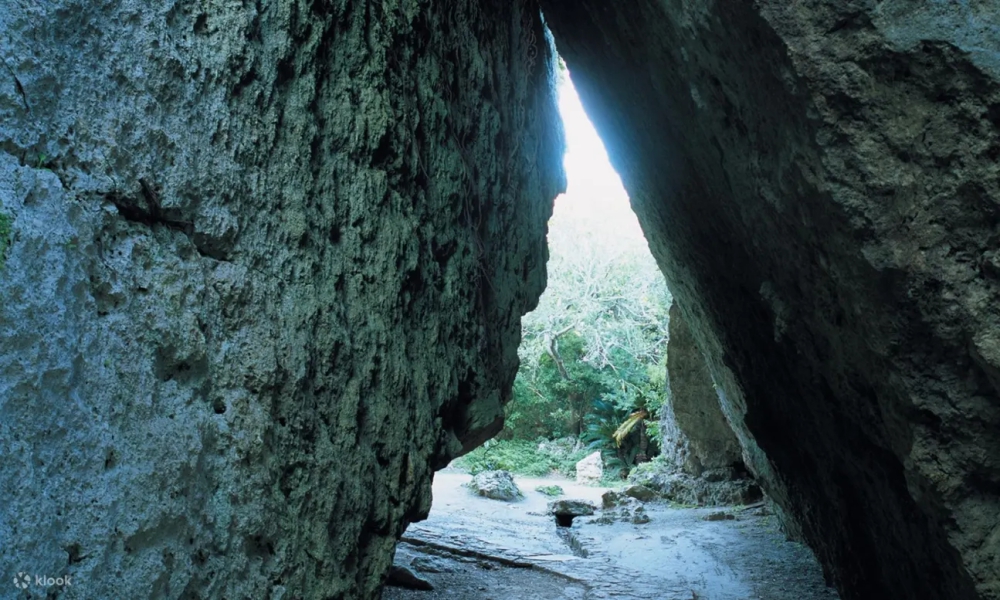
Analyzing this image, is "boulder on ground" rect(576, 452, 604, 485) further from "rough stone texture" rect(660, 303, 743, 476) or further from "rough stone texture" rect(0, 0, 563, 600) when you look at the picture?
"rough stone texture" rect(0, 0, 563, 600)

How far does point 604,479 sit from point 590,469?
53 cm

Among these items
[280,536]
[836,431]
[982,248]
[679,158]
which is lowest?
[280,536]

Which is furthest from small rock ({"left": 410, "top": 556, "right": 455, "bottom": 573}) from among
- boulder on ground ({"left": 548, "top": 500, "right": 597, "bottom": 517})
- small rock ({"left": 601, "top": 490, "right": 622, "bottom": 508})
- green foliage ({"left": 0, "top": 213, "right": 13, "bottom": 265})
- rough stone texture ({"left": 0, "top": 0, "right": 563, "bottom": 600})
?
small rock ({"left": 601, "top": 490, "right": 622, "bottom": 508})

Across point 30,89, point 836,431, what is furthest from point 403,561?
point 30,89

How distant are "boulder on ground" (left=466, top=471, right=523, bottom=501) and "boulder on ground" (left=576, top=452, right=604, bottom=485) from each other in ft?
19.5

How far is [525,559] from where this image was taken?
648 centimetres

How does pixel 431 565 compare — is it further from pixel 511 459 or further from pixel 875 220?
pixel 511 459

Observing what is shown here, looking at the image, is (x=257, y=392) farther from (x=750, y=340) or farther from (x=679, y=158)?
(x=750, y=340)

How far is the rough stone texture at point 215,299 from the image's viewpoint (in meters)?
1.86

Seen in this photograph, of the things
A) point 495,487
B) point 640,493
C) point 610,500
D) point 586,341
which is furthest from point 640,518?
point 586,341

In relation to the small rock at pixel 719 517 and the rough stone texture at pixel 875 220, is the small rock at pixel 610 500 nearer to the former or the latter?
the small rock at pixel 719 517

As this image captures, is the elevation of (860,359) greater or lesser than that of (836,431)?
greater

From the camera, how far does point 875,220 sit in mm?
2508

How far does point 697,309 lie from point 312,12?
4529 mm
